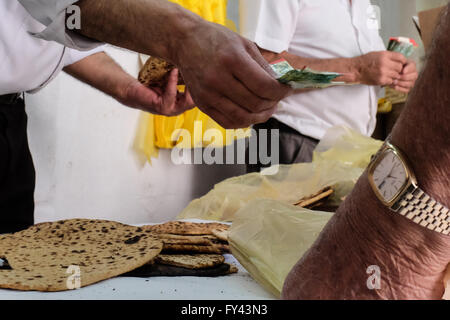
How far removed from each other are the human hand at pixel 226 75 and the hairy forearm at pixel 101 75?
29.0 inches

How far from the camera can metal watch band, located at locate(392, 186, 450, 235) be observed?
0.45m

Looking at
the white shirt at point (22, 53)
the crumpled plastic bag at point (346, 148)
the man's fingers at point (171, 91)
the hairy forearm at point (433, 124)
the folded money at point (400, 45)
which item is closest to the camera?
the hairy forearm at point (433, 124)

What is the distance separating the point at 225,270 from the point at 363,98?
4.45 ft

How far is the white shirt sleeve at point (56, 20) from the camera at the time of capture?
0.78 metres

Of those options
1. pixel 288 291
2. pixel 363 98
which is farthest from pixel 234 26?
pixel 288 291

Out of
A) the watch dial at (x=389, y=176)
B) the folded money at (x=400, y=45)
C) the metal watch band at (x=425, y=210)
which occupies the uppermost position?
the folded money at (x=400, y=45)

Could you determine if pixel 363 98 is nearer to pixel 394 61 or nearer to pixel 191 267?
pixel 394 61

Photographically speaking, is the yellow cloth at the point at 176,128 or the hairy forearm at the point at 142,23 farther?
the yellow cloth at the point at 176,128

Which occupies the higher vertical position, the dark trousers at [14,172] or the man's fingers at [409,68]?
the man's fingers at [409,68]

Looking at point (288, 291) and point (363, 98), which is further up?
point (363, 98)

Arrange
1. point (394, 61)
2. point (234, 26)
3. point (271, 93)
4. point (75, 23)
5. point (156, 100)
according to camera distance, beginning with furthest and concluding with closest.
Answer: point (234, 26) < point (394, 61) < point (156, 100) < point (75, 23) < point (271, 93)

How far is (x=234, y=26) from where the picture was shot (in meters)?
2.38

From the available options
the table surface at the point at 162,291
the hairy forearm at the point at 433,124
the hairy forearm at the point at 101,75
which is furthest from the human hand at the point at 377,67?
the hairy forearm at the point at 433,124

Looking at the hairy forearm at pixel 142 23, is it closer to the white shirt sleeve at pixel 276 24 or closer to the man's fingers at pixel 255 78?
the man's fingers at pixel 255 78
